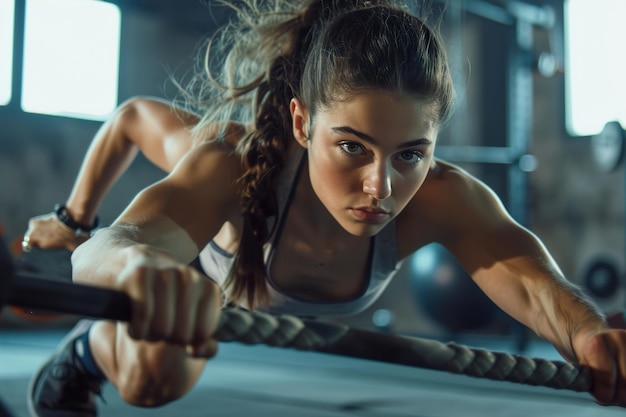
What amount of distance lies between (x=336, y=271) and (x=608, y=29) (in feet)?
13.9

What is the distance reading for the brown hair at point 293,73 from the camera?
122 cm

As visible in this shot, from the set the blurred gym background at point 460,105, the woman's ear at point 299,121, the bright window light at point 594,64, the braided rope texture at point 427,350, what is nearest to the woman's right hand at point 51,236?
the woman's ear at point 299,121

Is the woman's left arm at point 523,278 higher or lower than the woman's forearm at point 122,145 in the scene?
lower

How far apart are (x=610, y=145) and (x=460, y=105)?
124 cm

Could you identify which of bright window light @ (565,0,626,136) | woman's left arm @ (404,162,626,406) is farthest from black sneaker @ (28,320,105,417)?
bright window light @ (565,0,626,136)

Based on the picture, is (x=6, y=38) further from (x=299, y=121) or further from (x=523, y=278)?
(x=523, y=278)

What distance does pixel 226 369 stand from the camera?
3572mm

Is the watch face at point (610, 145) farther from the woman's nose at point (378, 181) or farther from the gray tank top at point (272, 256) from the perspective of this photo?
the woman's nose at point (378, 181)

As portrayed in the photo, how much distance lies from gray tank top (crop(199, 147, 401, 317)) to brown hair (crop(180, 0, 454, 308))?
21 mm

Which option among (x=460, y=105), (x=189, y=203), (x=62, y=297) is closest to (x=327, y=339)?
(x=62, y=297)

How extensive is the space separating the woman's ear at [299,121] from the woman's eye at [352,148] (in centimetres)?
18

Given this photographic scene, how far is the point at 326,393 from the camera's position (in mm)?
2828

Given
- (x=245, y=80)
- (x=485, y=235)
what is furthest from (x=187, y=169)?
(x=485, y=235)

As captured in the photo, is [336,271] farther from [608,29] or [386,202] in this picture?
[608,29]
